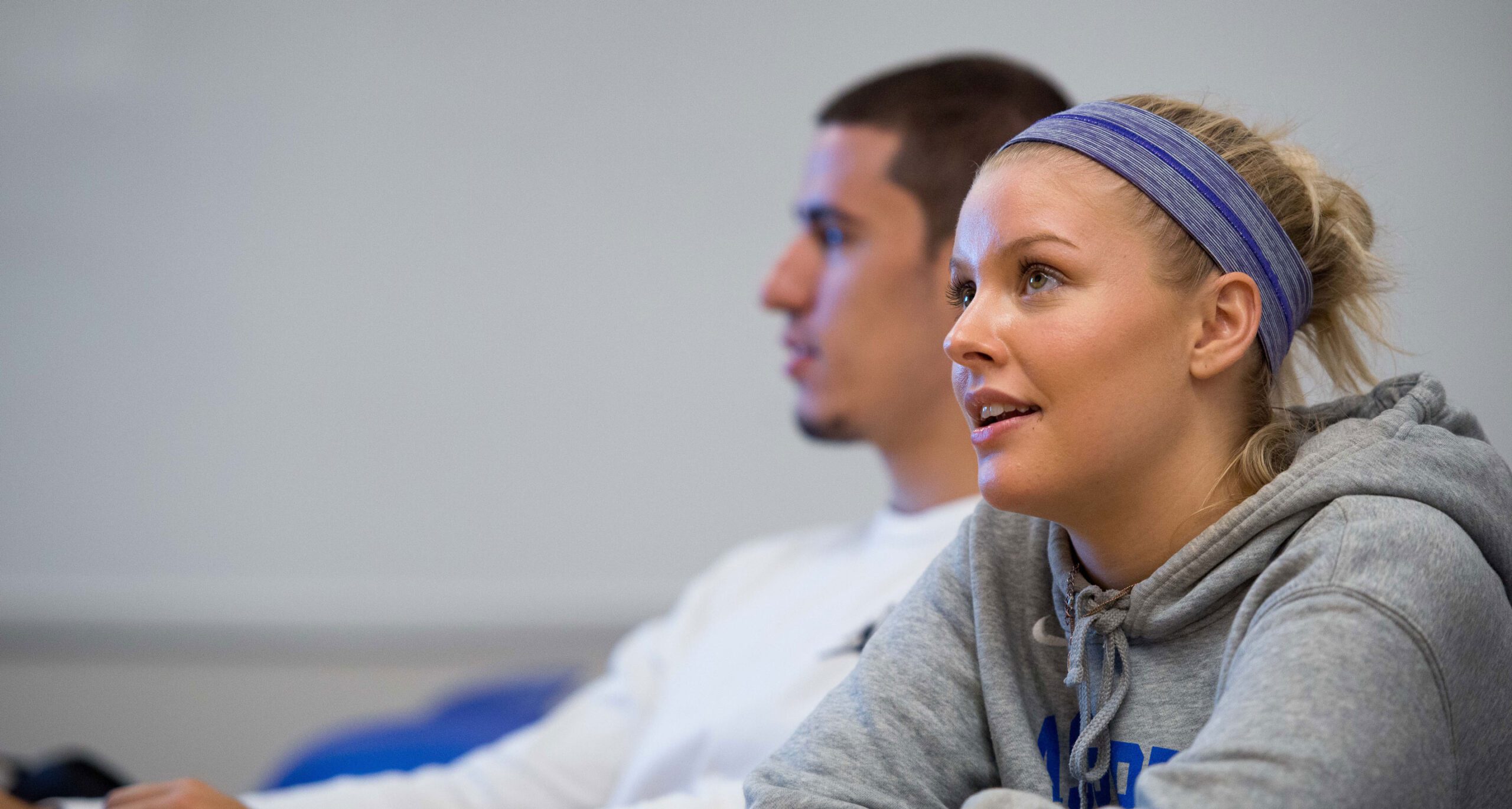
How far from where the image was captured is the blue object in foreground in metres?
1.65

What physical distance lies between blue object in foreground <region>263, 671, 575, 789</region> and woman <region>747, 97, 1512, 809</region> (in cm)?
105

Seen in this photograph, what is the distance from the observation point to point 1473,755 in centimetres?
62

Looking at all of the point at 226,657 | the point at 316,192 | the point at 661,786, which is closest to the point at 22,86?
the point at 316,192

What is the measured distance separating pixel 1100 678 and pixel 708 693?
0.67 m

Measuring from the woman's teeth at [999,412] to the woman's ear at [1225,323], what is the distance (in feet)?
0.35

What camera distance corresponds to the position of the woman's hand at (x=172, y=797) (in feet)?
3.12

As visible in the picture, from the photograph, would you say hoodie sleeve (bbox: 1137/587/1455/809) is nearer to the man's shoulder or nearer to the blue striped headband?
the blue striped headband

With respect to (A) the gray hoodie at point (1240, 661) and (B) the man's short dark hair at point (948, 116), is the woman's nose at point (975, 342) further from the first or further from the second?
(B) the man's short dark hair at point (948, 116)

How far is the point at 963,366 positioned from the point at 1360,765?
0.32m

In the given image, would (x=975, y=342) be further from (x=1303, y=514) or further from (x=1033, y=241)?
(x=1303, y=514)

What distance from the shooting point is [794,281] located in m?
1.53

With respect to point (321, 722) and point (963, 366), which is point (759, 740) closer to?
point (963, 366)

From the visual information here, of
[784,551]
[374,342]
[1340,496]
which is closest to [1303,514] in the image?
[1340,496]

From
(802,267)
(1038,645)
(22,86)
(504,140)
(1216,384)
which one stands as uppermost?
(22,86)
